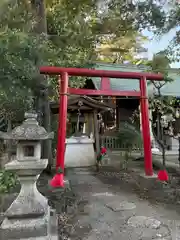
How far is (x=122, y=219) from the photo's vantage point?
326cm

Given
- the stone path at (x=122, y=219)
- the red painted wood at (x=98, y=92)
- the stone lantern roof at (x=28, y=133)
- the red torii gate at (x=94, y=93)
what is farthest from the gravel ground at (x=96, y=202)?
the red painted wood at (x=98, y=92)

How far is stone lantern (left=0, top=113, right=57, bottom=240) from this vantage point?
2434 millimetres

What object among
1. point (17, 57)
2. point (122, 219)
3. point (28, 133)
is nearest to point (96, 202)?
point (122, 219)

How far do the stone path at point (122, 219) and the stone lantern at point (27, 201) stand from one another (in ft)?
1.81

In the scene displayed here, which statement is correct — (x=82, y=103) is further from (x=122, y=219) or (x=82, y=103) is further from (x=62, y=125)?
(x=122, y=219)

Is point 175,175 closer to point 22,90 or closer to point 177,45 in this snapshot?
point 177,45

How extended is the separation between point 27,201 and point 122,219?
150cm

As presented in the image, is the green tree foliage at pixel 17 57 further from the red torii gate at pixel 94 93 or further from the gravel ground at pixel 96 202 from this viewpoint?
the gravel ground at pixel 96 202

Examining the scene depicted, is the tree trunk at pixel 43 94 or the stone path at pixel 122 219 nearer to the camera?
the stone path at pixel 122 219

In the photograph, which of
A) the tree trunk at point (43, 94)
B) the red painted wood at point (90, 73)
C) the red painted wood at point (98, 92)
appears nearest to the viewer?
the red painted wood at point (90, 73)

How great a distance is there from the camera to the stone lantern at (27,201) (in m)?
2.43

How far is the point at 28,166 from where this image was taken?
249 cm

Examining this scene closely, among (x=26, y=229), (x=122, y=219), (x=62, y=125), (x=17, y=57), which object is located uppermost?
(x=17, y=57)

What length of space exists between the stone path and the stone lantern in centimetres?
55
